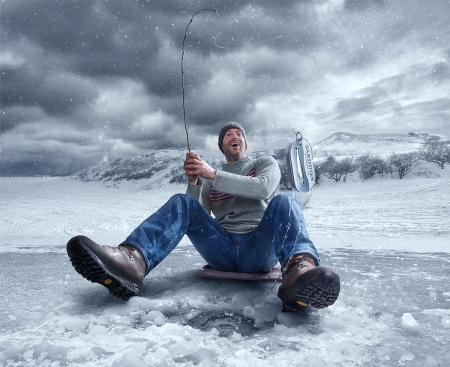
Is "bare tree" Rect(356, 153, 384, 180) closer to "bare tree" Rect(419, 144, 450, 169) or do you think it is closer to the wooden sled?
"bare tree" Rect(419, 144, 450, 169)

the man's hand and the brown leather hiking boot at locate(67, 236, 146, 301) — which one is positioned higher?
the man's hand

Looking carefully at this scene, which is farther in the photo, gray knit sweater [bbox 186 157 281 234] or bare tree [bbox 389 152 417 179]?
bare tree [bbox 389 152 417 179]

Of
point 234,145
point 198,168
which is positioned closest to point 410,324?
point 198,168

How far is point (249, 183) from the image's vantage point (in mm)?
1865

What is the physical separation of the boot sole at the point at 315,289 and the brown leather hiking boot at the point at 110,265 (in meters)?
0.70

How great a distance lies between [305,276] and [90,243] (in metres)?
0.90

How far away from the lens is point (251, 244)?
1.96 m

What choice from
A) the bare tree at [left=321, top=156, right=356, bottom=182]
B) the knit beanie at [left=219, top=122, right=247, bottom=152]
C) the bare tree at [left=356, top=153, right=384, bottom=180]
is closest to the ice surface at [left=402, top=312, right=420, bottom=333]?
the knit beanie at [left=219, top=122, right=247, bottom=152]

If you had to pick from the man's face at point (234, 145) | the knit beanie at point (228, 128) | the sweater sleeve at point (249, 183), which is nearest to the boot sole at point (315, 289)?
the sweater sleeve at point (249, 183)

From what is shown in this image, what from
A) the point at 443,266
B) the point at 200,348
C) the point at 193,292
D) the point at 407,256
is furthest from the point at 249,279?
the point at 407,256

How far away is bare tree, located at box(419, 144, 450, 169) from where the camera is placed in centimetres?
1833

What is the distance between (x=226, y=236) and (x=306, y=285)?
695mm

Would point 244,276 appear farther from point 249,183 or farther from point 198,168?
point 198,168

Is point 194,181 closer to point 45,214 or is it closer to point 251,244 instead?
point 251,244
